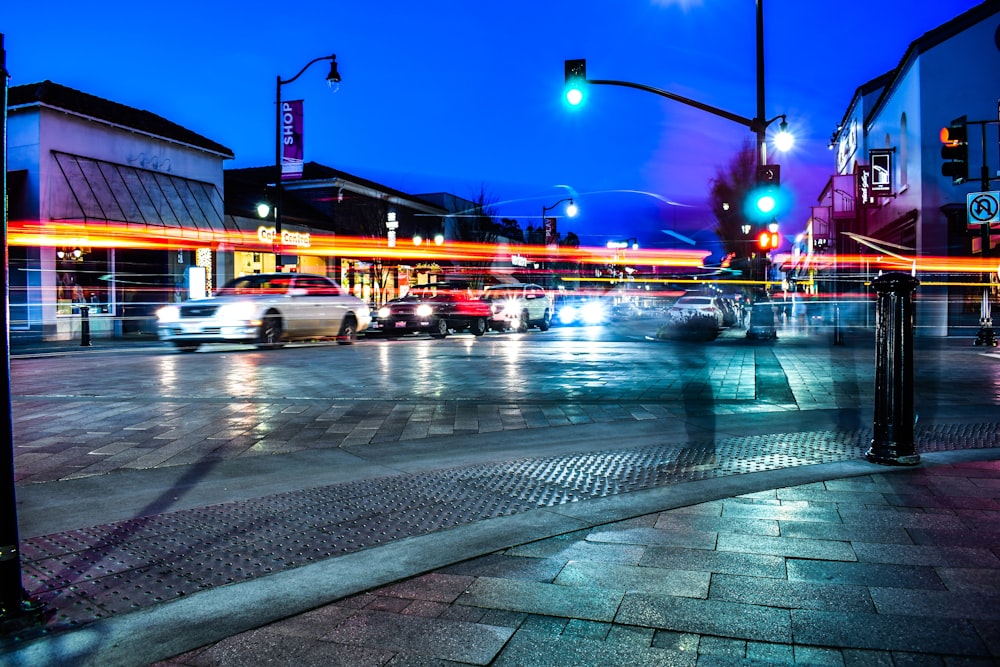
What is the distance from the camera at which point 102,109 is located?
2666 centimetres

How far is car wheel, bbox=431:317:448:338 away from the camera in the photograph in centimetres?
2358

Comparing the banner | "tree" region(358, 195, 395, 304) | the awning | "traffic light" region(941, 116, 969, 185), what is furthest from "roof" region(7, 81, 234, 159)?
the banner

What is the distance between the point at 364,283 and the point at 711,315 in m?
22.3

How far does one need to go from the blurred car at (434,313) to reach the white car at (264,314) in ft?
8.79

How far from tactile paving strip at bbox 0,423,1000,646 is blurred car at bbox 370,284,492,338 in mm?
17208

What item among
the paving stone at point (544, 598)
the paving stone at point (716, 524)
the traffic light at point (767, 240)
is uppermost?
the traffic light at point (767, 240)

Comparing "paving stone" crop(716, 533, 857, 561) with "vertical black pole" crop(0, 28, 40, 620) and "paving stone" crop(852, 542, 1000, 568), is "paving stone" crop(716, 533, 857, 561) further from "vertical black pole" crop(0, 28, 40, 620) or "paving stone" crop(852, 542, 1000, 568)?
"vertical black pole" crop(0, 28, 40, 620)

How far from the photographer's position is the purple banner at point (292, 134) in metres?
24.7

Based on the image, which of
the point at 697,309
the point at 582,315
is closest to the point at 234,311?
the point at 697,309

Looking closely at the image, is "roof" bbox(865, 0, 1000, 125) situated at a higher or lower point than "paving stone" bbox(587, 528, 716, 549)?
higher

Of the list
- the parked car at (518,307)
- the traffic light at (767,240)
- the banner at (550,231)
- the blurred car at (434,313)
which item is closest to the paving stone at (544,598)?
the traffic light at (767,240)

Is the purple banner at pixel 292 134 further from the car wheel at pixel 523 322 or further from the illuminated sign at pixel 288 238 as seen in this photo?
the car wheel at pixel 523 322

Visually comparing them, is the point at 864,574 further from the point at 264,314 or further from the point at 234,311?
the point at 264,314

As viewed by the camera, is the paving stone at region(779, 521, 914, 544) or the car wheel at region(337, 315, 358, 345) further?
the car wheel at region(337, 315, 358, 345)
